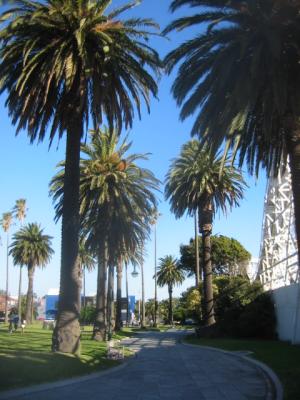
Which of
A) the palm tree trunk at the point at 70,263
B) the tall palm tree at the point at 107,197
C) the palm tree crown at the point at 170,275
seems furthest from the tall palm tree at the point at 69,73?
the palm tree crown at the point at 170,275

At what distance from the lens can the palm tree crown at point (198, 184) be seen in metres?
43.8

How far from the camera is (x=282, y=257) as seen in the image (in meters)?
49.9

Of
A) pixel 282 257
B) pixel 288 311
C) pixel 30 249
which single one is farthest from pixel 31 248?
pixel 288 311

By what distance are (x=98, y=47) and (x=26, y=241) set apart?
207 ft

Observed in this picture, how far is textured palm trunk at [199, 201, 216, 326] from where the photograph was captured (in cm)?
4281

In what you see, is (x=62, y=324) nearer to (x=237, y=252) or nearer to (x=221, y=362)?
(x=221, y=362)

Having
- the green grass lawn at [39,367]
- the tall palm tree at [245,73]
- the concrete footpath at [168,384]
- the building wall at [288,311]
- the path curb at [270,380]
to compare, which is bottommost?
the concrete footpath at [168,384]

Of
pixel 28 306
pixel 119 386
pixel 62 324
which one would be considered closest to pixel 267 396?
pixel 119 386

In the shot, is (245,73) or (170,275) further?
(170,275)

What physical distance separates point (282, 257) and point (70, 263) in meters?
33.8

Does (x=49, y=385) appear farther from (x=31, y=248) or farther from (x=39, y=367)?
(x=31, y=248)

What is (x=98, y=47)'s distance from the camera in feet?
67.0

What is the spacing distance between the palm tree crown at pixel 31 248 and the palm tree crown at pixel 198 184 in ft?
→ 129

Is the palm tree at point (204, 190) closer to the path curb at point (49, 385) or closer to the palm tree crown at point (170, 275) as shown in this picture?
the path curb at point (49, 385)
